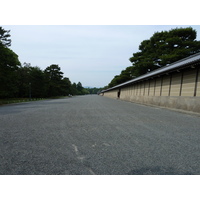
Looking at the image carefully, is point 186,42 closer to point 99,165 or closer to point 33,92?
point 99,165

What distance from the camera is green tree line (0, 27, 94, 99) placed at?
2567 centimetres

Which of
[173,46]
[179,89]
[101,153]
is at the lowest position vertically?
[101,153]

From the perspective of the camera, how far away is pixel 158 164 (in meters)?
3.03

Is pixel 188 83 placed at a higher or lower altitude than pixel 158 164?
higher

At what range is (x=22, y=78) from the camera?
54.1 metres

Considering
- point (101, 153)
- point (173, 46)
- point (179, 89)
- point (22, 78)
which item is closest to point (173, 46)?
point (173, 46)

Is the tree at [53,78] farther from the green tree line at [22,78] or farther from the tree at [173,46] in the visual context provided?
the tree at [173,46]

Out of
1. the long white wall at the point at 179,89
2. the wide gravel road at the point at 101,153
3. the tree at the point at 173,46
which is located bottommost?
the wide gravel road at the point at 101,153

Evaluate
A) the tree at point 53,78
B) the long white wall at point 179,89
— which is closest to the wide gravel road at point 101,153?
the long white wall at point 179,89

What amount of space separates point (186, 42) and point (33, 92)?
4468 centimetres

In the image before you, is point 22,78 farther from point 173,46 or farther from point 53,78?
point 173,46

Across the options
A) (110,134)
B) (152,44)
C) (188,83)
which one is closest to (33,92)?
(152,44)

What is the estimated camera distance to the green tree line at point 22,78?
2567cm

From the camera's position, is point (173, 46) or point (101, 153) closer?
point (101, 153)
